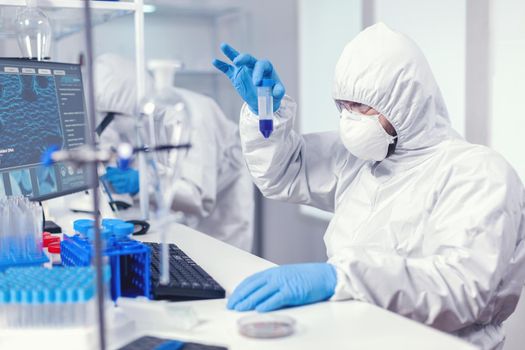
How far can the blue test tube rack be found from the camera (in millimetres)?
1192

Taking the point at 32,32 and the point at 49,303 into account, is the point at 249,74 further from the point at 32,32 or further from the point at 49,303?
the point at 49,303

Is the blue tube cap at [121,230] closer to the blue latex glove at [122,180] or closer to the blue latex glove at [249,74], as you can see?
the blue latex glove at [249,74]

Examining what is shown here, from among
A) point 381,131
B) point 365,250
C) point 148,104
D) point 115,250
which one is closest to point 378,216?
point 381,131

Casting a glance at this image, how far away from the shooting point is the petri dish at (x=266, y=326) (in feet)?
3.46

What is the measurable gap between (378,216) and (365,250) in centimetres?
31

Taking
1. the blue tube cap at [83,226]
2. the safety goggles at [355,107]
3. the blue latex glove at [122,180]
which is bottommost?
the blue latex glove at [122,180]

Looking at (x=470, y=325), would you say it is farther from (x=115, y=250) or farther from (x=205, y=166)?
(x=205, y=166)

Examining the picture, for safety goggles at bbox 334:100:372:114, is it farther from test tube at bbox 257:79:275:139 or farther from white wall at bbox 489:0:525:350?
white wall at bbox 489:0:525:350

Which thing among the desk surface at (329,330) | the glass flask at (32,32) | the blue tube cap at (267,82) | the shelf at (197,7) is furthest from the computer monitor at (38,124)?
the shelf at (197,7)

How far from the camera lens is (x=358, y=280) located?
4.16 feet

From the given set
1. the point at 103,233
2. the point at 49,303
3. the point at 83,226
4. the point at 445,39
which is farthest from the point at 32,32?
the point at 445,39

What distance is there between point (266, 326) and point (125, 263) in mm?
308

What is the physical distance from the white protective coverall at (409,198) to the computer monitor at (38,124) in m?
0.47

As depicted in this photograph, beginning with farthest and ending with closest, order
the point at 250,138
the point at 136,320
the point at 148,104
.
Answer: the point at 250,138
the point at 136,320
the point at 148,104
